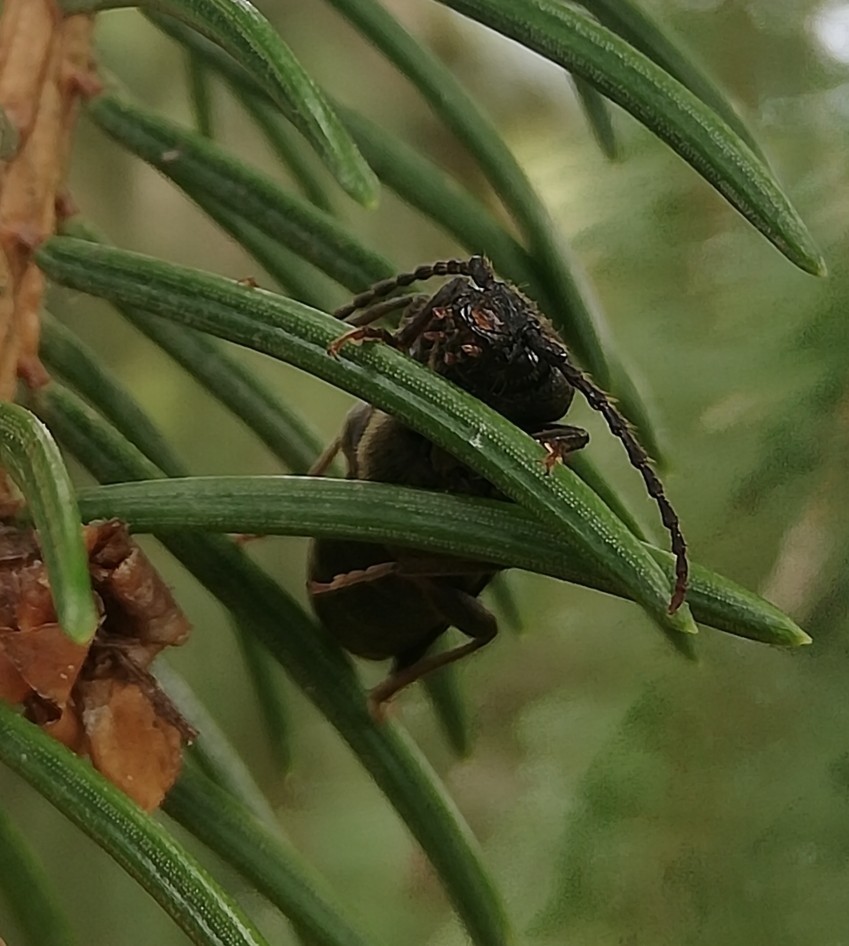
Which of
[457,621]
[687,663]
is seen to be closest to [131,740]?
[457,621]

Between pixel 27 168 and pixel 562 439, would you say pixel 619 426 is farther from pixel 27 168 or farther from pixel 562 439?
pixel 27 168

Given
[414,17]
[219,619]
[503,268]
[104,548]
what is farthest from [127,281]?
[414,17]

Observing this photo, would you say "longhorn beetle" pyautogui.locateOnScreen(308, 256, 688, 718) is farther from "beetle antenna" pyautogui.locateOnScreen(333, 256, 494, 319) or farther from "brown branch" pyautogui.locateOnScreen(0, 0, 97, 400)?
"brown branch" pyautogui.locateOnScreen(0, 0, 97, 400)

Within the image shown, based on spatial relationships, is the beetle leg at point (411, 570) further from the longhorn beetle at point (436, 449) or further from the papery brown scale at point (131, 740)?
the papery brown scale at point (131, 740)

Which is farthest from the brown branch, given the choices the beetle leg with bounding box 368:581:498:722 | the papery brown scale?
the beetle leg with bounding box 368:581:498:722

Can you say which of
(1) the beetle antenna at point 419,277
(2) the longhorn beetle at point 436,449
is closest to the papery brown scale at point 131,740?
(2) the longhorn beetle at point 436,449

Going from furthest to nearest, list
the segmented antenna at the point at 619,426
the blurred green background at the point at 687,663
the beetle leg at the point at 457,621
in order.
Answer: the blurred green background at the point at 687,663, the beetle leg at the point at 457,621, the segmented antenna at the point at 619,426

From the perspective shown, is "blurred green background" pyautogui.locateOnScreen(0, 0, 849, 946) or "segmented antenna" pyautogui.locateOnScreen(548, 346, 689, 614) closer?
"segmented antenna" pyautogui.locateOnScreen(548, 346, 689, 614)
